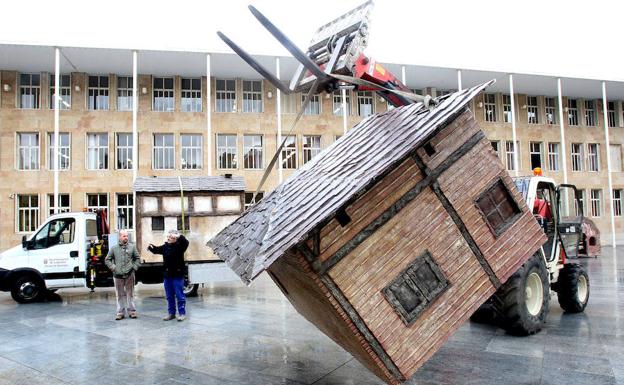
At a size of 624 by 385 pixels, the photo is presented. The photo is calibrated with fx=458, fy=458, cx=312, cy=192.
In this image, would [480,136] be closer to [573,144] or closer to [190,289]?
[190,289]

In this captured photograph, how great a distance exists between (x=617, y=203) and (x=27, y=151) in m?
44.2

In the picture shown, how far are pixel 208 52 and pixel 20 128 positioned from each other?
41.5 ft

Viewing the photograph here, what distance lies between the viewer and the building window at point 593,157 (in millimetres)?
37594

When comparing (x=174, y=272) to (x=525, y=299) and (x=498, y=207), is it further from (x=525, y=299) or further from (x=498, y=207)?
(x=498, y=207)

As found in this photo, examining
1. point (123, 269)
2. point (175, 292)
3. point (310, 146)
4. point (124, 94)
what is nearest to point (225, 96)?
point (124, 94)

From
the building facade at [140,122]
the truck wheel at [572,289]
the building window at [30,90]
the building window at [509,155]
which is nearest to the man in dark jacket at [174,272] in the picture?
the truck wheel at [572,289]

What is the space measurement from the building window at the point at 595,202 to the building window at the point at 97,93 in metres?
37.1

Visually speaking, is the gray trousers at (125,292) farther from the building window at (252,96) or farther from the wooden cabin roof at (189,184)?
the building window at (252,96)

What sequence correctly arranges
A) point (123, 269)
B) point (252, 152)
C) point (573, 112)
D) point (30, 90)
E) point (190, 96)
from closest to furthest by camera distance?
point (123, 269) → point (30, 90) → point (190, 96) → point (252, 152) → point (573, 112)

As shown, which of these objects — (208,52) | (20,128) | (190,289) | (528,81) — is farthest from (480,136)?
(528,81)

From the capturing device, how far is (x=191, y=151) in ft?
98.5

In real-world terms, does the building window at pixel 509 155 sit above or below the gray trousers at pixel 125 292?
above

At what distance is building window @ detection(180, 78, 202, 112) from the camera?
99.0 ft

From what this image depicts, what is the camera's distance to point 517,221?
4961 millimetres
